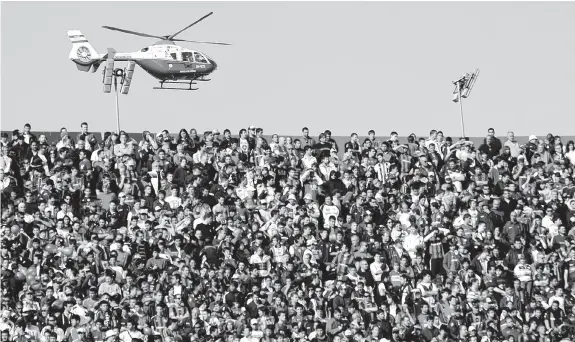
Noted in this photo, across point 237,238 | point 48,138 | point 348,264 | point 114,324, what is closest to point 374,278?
point 348,264

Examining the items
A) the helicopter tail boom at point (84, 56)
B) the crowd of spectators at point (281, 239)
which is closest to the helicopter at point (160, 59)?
the helicopter tail boom at point (84, 56)

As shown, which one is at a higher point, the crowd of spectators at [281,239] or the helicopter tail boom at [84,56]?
the helicopter tail boom at [84,56]

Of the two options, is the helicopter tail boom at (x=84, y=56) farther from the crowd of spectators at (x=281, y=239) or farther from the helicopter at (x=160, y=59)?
the crowd of spectators at (x=281, y=239)

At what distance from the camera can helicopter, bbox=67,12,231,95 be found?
49.5m

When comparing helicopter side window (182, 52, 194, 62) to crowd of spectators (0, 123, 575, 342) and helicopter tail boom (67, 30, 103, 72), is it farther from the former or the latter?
crowd of spectators (0, 123, 575, 342)

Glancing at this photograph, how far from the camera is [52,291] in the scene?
34.1m

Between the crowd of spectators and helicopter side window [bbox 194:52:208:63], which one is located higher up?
helicopter side window [bbox 194:52:208:63]

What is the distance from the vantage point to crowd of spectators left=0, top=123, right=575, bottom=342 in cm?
3409

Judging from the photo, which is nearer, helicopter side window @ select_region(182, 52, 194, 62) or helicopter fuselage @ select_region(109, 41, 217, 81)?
helicopter fuselage @ select_region(109, 41, 217, 81)

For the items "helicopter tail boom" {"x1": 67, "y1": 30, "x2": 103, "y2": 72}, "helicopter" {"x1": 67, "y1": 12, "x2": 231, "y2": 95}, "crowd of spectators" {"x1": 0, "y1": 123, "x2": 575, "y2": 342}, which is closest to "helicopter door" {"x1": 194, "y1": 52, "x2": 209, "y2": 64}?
"helicopter" {"x1": 67, "y1": 12, "x2": 231, "y2": 95}

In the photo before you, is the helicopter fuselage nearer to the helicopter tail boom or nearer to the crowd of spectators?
the helicopter tail boom

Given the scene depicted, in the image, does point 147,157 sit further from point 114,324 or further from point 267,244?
point 114,324

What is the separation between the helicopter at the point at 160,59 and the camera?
49500mm

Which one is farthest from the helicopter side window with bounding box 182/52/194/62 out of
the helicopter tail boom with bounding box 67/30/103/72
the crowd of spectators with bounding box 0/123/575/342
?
the crowd of spectators with bounding box 0/123/575/342
